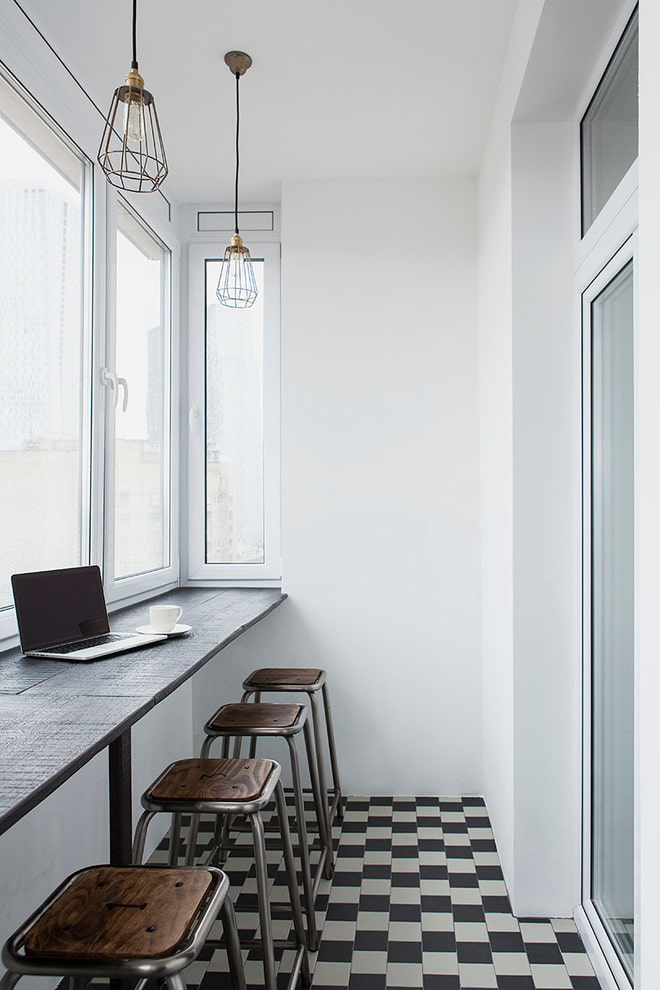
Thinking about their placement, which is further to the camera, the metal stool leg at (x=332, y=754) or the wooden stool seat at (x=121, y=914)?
the metal stool leg at (x=332, y=754)

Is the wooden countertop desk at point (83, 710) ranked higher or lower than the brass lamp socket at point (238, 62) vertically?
lower

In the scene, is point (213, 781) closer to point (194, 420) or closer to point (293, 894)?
point (293, 894)

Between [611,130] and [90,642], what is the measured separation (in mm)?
1939

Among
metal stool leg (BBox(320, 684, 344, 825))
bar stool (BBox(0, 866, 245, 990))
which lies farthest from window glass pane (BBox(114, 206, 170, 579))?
bar stool (BBox(0, 866, 245, 990))

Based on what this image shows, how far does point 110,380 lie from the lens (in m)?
2.89

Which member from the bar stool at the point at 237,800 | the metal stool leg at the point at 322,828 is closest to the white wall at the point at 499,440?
the metal stool leg at the point at 322,828

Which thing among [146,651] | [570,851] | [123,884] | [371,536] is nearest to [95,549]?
[146,651]

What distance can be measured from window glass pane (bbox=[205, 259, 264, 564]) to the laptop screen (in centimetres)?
143

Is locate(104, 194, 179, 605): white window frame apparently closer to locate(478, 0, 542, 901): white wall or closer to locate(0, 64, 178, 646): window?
locate(0, 64, 178, 646): window

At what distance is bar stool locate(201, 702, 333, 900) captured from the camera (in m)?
2.28

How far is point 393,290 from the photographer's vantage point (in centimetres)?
354

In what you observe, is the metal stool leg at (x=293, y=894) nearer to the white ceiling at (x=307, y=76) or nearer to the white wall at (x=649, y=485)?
the white wall at (x=649, y=485)

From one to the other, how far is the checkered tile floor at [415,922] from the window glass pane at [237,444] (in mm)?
1332

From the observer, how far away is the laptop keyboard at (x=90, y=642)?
2.12 meters
